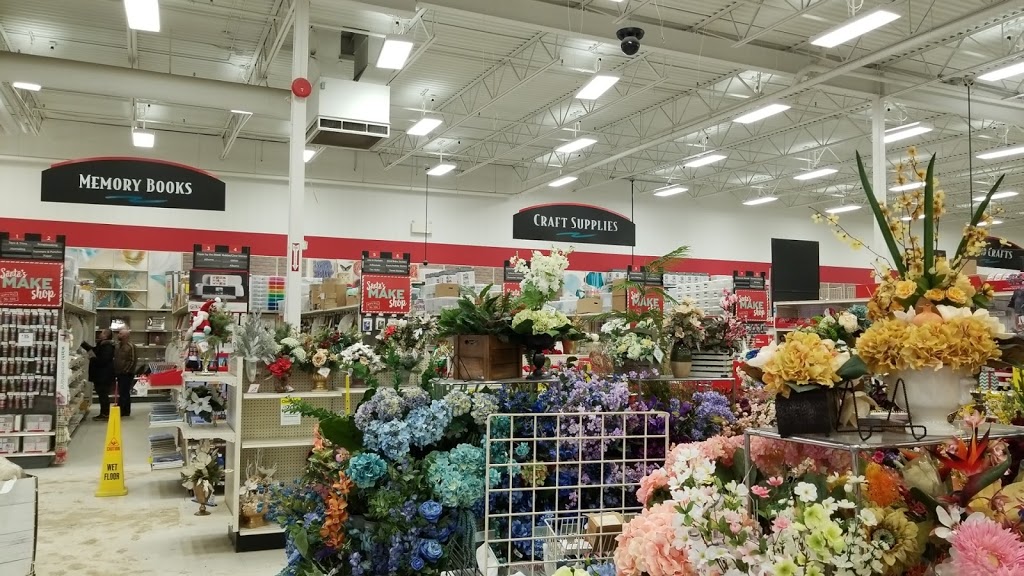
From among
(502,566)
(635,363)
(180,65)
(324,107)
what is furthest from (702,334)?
(180,65)

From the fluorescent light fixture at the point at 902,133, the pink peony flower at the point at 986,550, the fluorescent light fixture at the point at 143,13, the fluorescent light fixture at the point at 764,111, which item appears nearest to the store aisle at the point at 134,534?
the fluorescent light fixture at the point at 143,13

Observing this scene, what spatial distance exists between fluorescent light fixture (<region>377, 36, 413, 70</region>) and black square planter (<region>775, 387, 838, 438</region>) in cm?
663

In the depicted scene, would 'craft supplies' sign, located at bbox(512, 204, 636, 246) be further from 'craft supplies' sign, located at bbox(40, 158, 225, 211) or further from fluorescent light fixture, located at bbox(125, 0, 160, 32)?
fluorescent light fixture, located at bbox(125, 0, 160, 32)

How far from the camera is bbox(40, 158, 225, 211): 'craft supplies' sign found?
23.5 ft

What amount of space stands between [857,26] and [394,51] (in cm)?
460

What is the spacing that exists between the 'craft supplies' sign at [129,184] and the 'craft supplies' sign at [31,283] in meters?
2.57

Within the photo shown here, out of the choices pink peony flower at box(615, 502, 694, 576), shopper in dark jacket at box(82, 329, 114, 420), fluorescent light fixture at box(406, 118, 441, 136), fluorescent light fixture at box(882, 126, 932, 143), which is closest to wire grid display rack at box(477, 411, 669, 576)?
pink peony flower at box(615, 502, 694, 576)

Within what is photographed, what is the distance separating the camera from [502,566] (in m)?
2.55

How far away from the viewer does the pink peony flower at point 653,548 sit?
163cm

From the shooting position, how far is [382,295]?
10727mm

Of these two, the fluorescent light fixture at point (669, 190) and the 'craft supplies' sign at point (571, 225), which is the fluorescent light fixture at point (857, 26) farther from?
the fluorescent light fixture at point (669, 190)

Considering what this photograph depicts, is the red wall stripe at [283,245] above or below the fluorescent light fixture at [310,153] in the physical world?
below

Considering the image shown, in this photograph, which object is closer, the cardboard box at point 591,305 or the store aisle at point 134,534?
the store aisle at point 134,534

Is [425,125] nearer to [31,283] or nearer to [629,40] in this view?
[629,40]
